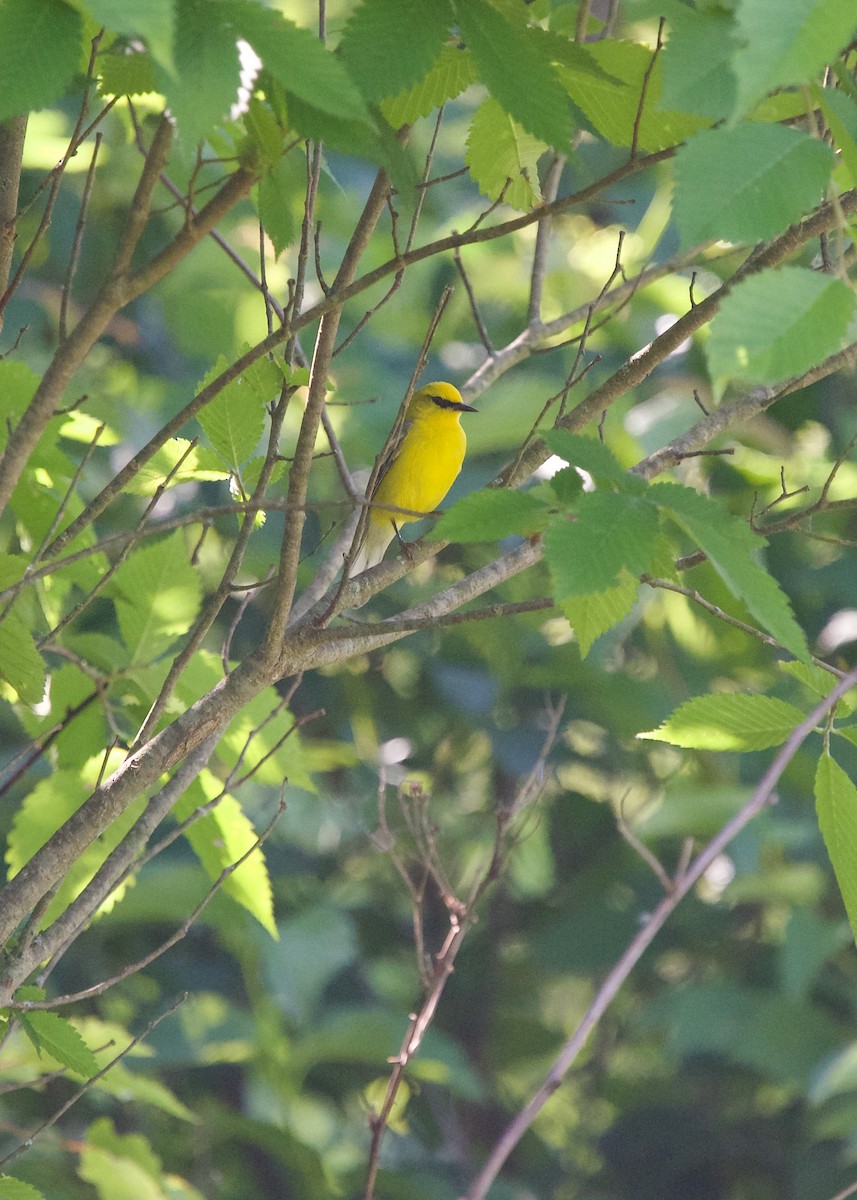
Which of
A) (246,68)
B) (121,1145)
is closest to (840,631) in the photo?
(121,1145)

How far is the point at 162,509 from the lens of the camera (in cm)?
491

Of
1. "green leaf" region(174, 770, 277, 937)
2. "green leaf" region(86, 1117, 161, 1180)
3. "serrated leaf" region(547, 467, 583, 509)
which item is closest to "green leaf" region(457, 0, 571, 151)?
"serrated leaf" region(547, 467, 583, 509)

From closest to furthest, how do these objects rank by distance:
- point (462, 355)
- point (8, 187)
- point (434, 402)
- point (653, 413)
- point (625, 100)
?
1. point (625, 100)
2. point (8, 187)
3. point (434, 402)
4. point (653, 413)
5. point (462, 355)

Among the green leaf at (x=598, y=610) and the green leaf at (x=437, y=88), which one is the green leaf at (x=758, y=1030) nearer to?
the green leaf at (x=598, y=610)

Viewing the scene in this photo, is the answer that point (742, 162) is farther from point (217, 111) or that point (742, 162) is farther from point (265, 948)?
point (265, 948)

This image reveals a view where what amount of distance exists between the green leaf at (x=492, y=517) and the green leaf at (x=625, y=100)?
0.69 m

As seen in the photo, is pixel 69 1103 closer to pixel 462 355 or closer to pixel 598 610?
pixel 598 610

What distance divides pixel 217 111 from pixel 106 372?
4.91 meters

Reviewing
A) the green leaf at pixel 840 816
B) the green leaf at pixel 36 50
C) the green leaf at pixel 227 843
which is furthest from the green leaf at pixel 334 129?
the green leaf at pixel 227 843

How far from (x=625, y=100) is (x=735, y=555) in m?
0.85

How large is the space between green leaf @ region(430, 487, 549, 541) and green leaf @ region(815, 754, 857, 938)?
58cm

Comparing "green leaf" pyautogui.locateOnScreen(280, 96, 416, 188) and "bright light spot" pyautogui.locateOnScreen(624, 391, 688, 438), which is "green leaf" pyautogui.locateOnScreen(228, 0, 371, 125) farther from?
"bright light spot" pyautogui.locateOnScreen(624, 391, 688, 438)

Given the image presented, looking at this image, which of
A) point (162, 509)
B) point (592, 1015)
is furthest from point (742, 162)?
point (162, 509)

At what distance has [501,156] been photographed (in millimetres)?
2064
